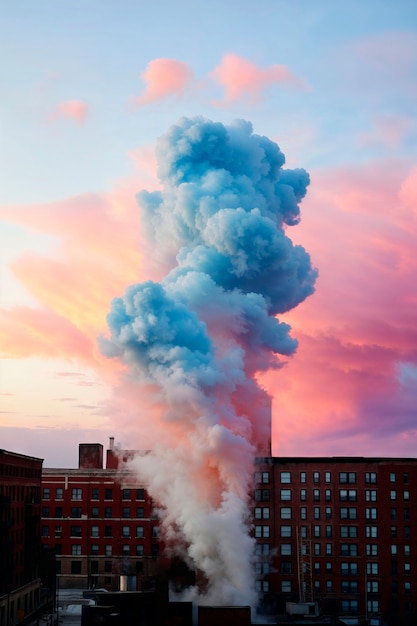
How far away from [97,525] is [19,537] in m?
27.3

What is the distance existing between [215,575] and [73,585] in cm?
4130

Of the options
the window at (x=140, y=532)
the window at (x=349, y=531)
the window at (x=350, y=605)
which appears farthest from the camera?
the window at (x=140, y=532)

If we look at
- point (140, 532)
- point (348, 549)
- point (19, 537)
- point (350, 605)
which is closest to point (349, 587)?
point (350, 605)

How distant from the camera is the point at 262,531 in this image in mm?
103125

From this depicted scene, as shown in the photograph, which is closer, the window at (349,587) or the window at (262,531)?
the window at (349,587)

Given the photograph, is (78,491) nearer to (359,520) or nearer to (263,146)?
(359,520)

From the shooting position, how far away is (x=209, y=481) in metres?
77.3

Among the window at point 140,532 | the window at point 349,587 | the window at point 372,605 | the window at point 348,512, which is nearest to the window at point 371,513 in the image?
the window at point 348,512

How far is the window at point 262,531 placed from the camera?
4058 inches

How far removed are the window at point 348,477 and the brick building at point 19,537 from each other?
35.1 metres

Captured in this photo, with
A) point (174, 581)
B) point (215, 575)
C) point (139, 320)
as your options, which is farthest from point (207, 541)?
point (139, 320)

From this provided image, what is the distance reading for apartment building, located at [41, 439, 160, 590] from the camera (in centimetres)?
11094

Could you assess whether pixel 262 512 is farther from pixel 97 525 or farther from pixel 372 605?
pixel 97 525

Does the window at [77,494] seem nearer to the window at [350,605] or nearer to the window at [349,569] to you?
the window at [349,569]
